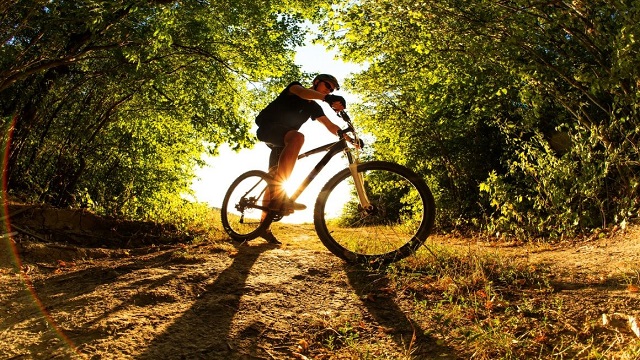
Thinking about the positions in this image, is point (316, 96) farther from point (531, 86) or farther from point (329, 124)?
point (531, 86)

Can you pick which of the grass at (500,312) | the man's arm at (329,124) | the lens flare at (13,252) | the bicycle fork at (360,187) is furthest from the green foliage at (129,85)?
the grass at (500,312)

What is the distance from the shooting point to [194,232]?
727 centimetres

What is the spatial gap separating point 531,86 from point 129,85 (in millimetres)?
9116

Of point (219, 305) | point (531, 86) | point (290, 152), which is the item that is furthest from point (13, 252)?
point (531, 86)

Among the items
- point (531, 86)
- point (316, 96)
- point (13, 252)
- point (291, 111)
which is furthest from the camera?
point (531, 86)

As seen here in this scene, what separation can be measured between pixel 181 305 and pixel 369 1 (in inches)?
282

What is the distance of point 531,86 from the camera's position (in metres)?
7.88

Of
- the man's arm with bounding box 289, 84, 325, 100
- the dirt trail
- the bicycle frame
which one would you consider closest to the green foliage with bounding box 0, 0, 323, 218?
the man's arm with bounding box 289, 84, 325, 100

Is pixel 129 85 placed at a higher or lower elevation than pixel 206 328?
higher

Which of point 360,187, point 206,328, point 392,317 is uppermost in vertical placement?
point 360,187

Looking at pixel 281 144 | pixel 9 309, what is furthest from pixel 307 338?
pixel 281 144

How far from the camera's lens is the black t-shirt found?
5409mm

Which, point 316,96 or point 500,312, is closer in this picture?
point 500,312

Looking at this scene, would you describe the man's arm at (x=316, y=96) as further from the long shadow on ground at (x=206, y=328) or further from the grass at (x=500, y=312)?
the long shadow on ground at (x=206, y=328)
